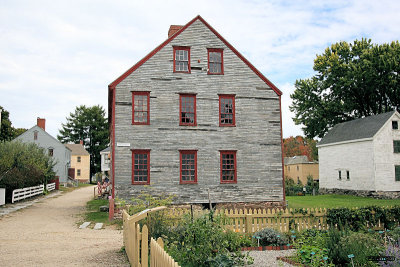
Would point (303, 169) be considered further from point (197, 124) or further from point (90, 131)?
point (90, 131)

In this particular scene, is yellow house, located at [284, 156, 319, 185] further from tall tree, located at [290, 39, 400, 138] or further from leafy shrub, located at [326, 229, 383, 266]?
leafy shrub, located at [326, 229, 383, 266]

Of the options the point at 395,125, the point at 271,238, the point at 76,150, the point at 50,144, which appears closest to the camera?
the point at 271,238

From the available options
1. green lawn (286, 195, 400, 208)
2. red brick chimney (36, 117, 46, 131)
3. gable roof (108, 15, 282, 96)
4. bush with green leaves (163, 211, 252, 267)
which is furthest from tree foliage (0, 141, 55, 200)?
red brick chimney (36, 117, 46, 131)

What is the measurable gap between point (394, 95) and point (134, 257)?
4219 centimetres

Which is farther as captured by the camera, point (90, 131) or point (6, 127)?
point (90, 131)

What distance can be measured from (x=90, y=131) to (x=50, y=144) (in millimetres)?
25574

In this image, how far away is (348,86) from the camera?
4278 cm

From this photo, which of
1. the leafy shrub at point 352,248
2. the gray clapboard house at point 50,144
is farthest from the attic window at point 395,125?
the gray clapboard house at point 50,144

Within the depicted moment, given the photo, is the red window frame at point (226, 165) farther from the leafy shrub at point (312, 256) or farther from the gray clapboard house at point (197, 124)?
the leafy shrub at point (312, 256)

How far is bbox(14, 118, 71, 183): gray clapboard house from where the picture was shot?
5338cm

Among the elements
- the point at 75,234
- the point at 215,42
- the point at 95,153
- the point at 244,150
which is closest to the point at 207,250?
the point at 75,234

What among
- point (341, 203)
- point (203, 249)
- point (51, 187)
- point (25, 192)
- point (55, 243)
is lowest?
point (341, 203)

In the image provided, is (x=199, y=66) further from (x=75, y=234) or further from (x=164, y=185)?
(x=75, y=234)

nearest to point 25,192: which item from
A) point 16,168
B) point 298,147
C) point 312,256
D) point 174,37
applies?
point 16,168
